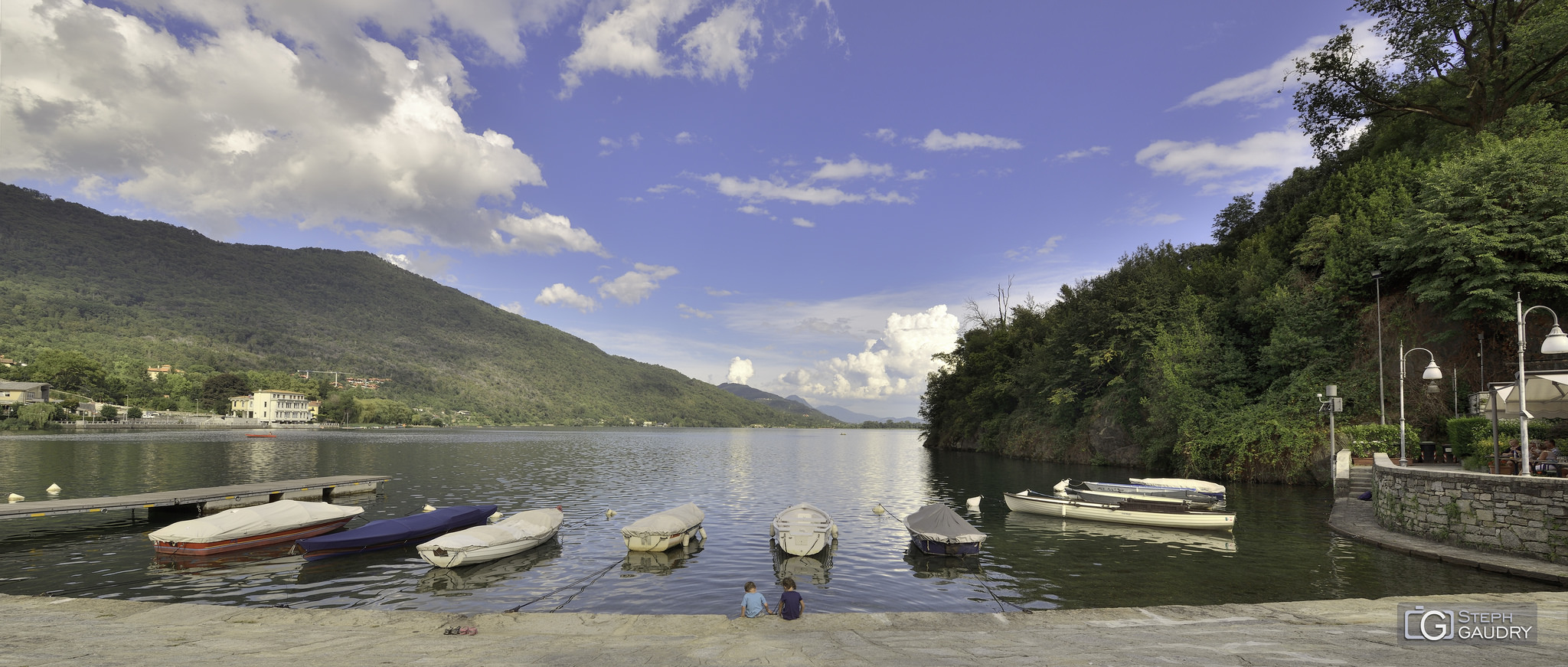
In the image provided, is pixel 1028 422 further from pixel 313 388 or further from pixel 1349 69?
pixel 313 388

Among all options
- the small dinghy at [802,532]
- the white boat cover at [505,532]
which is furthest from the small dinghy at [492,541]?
the small dinghy at [802,532]

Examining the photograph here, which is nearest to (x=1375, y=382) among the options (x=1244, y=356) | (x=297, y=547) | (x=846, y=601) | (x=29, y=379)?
(x=1244, y=356)

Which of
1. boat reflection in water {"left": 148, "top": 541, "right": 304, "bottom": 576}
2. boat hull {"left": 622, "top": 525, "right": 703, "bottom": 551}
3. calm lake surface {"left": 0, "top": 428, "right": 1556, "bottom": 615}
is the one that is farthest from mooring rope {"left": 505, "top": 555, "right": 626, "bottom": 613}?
boat reflection in water {"left": 148, "top": 541, "right": 304, "bottom": 576}

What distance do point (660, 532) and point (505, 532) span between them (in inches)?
222

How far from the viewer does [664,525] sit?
78.5ft

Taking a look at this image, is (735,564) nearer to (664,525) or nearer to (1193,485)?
(664,525)

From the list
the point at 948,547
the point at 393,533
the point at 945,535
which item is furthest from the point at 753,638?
the point at 393,533

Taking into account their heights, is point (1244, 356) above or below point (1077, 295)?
below

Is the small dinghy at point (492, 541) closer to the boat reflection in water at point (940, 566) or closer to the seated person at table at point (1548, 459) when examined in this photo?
the boat reflection in water at point (940, 566)

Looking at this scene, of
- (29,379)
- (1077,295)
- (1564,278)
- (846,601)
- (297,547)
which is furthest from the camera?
(29,379)

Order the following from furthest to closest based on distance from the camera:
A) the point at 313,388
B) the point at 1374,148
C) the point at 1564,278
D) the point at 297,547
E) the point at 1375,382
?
the point at 313,388, the point at 1374,148, the point at 1375,382, the point at 1564,278, the point at 297,547

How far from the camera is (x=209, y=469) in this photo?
51156 mm

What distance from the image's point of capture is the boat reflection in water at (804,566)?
20.3 meters

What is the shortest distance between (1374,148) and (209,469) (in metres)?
105
